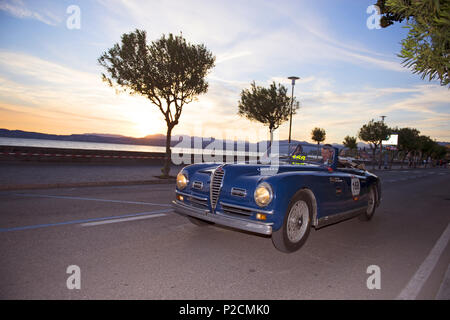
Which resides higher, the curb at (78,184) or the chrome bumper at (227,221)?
the chrome bumper at (227,221)

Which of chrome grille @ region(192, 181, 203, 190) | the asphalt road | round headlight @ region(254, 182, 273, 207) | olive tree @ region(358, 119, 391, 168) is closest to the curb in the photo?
the asphalt road

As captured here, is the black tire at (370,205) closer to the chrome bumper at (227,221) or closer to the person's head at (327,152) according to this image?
the person's head at (327,152)

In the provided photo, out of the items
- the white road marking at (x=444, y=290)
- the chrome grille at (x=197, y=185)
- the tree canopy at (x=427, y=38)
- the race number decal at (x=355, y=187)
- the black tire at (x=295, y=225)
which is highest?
the tree canopy at (x=427, y=38)

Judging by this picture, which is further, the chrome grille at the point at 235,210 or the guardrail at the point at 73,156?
the guardrail at the point at 73,156

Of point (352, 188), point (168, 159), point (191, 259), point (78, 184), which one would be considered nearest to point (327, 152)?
point (352, 188)

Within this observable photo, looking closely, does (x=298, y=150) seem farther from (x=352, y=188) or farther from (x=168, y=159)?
(x=168, y=159)

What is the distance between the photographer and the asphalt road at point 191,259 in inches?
117

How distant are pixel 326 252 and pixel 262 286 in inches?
65.1

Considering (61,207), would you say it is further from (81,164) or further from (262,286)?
(81,164)

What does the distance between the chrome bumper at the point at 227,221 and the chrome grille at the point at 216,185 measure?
0.53 ft

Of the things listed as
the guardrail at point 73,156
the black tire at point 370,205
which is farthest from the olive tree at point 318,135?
the black tire at point 370,205

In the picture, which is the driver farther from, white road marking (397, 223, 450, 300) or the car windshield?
white road marking (397, 223, 450, 300)

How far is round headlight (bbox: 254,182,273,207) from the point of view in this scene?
3801 mm

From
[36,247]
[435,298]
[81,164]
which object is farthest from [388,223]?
[81,164]
